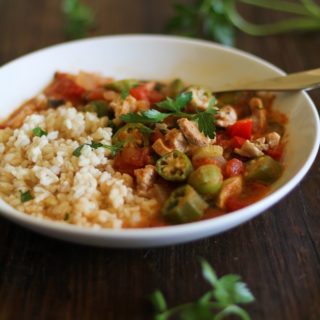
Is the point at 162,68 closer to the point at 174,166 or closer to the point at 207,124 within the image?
the point at 207,124

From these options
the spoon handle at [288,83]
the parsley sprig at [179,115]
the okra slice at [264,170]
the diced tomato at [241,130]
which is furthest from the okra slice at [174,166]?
the spoon handle at [288,83]

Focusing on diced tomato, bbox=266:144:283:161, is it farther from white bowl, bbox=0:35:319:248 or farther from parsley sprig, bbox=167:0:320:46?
parsley sprig, bbox=167:0:320:46

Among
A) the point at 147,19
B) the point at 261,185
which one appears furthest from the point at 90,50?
the point at 261,185

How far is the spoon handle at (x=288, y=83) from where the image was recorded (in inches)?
118

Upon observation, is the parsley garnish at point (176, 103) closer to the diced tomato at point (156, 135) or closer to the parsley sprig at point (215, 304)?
the diced tomato at point (156, 135)

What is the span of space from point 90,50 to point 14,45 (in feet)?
3.49

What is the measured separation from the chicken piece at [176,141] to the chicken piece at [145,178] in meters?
0.17

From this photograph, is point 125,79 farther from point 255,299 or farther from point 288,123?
point 255,299

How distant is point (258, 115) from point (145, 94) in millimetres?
726

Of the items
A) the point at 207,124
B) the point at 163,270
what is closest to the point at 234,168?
the point at 207,124

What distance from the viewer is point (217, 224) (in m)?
2.15

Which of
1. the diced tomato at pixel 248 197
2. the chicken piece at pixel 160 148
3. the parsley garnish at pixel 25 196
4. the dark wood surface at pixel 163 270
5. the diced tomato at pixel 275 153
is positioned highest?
the chicken piece at pixel 160 148

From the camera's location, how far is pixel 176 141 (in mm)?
2674

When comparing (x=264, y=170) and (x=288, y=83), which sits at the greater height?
(x=288, y=83)
